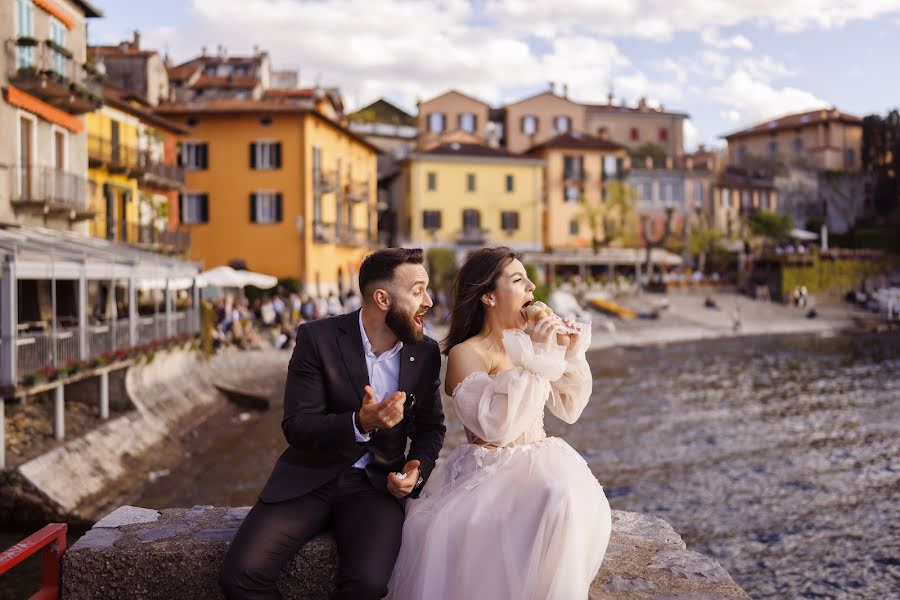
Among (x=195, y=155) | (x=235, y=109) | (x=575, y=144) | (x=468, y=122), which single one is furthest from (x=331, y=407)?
(x=468, y=122)

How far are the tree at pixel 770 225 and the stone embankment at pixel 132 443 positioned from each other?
52399mm

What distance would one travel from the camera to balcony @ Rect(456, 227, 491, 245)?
2395 inches

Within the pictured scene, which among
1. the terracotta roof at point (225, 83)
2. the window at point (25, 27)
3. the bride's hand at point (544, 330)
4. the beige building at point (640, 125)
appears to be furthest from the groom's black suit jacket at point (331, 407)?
the beige building at point (640, 125)

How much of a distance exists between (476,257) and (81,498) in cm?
1057

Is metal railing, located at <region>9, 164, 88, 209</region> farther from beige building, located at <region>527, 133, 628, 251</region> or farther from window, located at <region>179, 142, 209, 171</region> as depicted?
beige building, located at <region>527, 133, 628, 251</region>

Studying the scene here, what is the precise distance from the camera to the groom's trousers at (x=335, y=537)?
4.11 metres

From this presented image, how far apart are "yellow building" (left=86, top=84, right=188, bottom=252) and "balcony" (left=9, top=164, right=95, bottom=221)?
582 centimetres

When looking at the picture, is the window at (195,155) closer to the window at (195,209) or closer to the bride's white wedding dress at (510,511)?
the window at (195,209)

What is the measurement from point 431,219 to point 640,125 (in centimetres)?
2687

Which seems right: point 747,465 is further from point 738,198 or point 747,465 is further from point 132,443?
point 738,198

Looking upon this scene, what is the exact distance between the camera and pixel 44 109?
2288 cm

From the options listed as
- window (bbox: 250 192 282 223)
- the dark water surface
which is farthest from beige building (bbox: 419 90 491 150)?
the dark water surface

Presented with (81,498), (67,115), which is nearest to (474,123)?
(67,115)

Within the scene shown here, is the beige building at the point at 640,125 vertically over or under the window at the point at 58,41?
over
